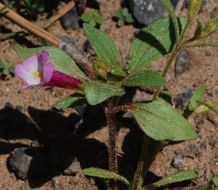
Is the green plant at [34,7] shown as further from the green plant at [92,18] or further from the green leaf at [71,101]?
the green leaf at [71,101]

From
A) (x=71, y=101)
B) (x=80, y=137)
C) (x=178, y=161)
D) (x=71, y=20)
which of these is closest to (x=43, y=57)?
(x=71, y=101)

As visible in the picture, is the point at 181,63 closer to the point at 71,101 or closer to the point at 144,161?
the point at 144,161

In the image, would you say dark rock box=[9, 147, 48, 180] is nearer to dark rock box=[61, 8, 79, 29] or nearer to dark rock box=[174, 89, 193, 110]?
dark rock box=[174, 89, 193, 110]

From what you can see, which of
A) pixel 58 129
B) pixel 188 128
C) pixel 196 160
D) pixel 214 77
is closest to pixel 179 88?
pixel 214 77

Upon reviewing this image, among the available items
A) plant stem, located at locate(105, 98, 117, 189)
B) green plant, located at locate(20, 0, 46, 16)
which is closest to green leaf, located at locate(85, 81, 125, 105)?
plant stem, located at locate(105, 98, 117, 189)

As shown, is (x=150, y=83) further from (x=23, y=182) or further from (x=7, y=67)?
(x=7, y=67)

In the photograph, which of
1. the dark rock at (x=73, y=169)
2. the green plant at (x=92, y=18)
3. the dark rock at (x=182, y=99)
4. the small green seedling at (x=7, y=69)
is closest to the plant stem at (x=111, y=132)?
the dark rock at (x=73, y=169)
